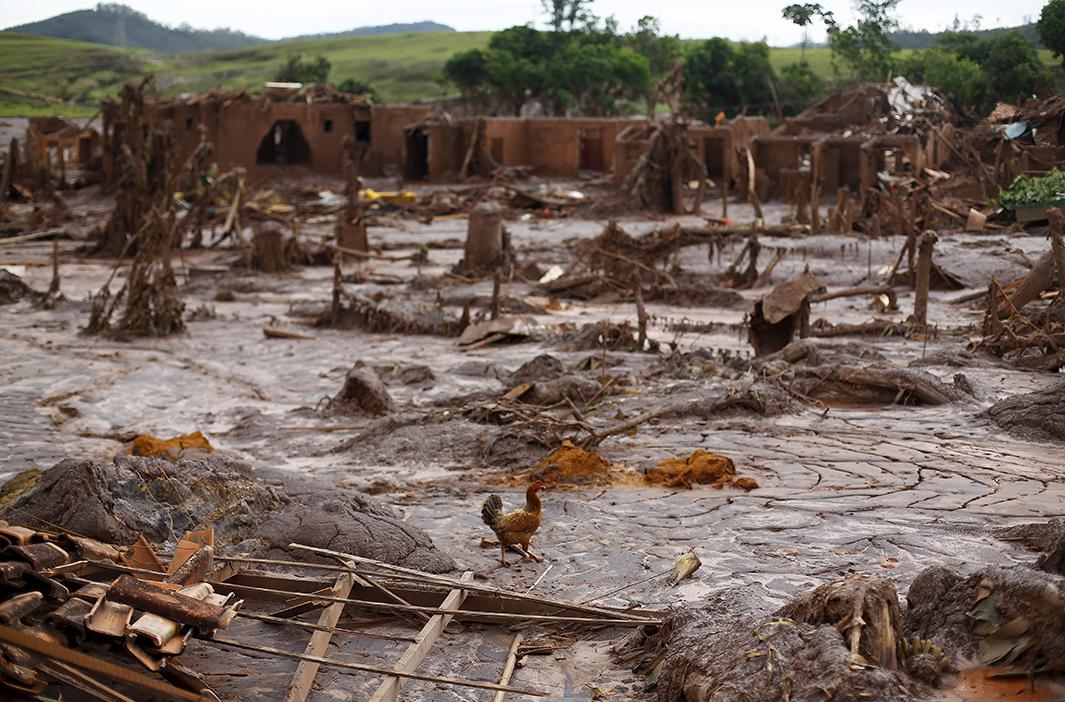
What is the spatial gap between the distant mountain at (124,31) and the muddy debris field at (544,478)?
390 ft

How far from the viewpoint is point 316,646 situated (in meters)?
5.36

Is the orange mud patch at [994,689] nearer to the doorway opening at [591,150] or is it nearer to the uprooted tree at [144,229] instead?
the uprooted tree at [144,229]

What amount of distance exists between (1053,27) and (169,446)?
13.3 metres

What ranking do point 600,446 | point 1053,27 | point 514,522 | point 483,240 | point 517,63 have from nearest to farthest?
point 514,522, point 600,446, point 1053,27, point 483,240, point 517,63

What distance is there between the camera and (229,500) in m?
7.22

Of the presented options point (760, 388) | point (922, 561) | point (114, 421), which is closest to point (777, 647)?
point (922, 561)

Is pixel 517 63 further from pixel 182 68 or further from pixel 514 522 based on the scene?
pixel 514 522

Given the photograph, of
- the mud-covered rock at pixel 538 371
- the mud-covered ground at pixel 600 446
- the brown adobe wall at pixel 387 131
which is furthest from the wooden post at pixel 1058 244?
the brown adobe wall at pixel 387 131

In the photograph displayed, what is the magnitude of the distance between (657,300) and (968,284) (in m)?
4.38

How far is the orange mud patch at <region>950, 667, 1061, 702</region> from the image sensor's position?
14.7ft

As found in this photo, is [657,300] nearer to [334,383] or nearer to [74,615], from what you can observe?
[334,383]

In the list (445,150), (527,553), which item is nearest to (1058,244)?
(527,553)

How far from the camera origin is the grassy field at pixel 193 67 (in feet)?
214

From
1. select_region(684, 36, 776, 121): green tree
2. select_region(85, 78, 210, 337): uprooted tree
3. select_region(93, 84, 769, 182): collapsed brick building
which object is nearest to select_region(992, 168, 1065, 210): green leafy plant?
select_region(85, 78, 210, 337): uprooted tree
